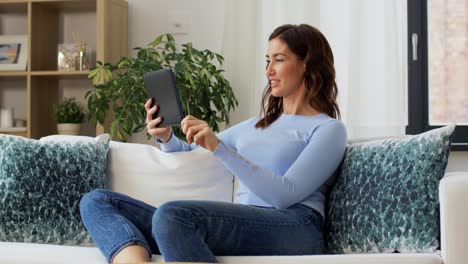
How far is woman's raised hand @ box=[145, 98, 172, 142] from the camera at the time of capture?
231 centimetres

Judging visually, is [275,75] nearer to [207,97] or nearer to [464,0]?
[207,97]

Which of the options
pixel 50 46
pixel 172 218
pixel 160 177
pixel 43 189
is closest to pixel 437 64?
pixel 160 177

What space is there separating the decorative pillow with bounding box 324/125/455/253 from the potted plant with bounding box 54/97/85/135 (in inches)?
82.9

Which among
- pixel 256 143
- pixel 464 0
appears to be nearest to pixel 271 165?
pixel 256 143

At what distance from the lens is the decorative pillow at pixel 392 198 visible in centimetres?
200

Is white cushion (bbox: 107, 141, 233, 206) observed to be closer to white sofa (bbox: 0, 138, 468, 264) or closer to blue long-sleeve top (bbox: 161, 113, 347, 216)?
white sofa (bbox: 0, 138, 468, 264)

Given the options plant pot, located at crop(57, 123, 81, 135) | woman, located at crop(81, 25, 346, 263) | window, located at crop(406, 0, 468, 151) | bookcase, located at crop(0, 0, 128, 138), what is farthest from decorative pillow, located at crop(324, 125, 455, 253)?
plant pot, located at crop(57, 123, 81, 135)

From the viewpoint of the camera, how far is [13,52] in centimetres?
407

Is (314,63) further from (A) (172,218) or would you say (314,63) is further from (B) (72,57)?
(B) (72,57)

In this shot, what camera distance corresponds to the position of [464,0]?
3.86m

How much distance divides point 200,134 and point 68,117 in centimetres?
205

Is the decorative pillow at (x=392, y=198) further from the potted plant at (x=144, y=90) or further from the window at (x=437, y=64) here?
the window at (x=437, y=64)

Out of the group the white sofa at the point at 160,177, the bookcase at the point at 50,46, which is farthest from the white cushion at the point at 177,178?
the bookcase at the point at 50,46

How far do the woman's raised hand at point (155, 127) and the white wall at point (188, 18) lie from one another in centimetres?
145
